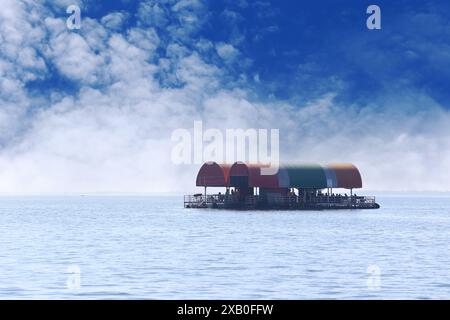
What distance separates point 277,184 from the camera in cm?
12825

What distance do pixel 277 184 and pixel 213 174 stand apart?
1022 cm

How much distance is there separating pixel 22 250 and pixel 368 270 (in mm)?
27414

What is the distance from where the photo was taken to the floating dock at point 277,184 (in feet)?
420

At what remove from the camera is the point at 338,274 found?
45.6m

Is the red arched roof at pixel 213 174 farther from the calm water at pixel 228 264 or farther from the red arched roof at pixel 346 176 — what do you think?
the calm water at pixel 228 264

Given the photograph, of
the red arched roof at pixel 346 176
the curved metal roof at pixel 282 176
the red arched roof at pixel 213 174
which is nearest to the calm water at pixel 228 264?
the curved metal roof at pixel 282 176

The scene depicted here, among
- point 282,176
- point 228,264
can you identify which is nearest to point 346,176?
point 282,176

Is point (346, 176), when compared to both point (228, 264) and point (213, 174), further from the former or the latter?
point (228, 264)

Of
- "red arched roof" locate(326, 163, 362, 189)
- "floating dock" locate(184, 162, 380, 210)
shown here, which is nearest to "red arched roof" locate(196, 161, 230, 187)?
"floating dock" locate(184, 162, 380, 210)

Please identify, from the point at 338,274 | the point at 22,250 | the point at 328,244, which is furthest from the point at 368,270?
the point at 22,250

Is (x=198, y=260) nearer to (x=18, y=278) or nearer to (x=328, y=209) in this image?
(x=18, y=278)

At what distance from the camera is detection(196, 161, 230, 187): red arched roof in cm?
13200
